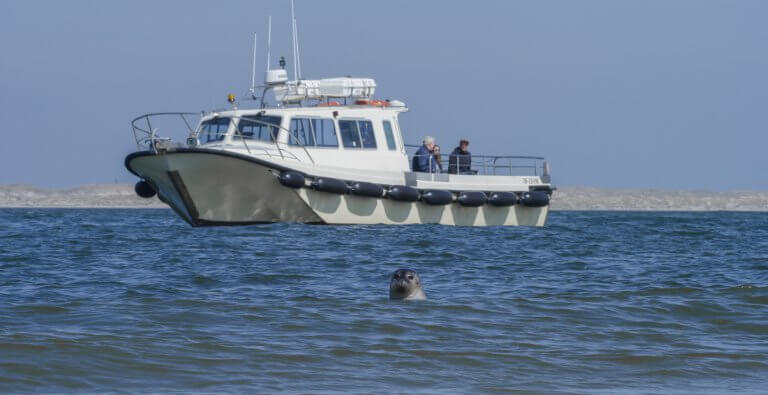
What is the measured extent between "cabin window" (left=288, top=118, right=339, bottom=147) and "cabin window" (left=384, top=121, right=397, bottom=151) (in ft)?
4.15

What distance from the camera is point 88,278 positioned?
12.5 metres

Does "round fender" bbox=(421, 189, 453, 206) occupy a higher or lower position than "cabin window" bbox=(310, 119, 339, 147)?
lower

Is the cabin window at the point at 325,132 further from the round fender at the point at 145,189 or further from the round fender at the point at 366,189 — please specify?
the round fender at the point at 145,189

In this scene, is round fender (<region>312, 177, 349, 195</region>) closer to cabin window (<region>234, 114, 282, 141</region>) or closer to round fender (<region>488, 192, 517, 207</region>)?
cabin window (<region>234, 114, 282, 141</region>)

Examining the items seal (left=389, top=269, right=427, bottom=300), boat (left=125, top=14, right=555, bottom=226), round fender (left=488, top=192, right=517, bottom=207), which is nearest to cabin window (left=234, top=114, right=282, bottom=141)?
boat (left=125, top=14, right=555, bottom=226)

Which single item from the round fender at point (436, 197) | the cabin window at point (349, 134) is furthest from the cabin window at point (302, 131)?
the round fender at point (436, 197)

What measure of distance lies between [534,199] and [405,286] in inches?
551

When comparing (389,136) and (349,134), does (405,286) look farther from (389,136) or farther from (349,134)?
→ (389,136)

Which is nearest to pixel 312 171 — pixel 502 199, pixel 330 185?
pixel 330 185

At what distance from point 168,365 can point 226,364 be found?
39 cm

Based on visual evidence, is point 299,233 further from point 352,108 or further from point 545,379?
point 545,379

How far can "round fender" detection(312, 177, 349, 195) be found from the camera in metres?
20.1

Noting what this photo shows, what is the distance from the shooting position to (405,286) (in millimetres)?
10594

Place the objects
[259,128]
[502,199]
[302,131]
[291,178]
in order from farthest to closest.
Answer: [502,199] < [302,131] < [259,128] < [291,178]
